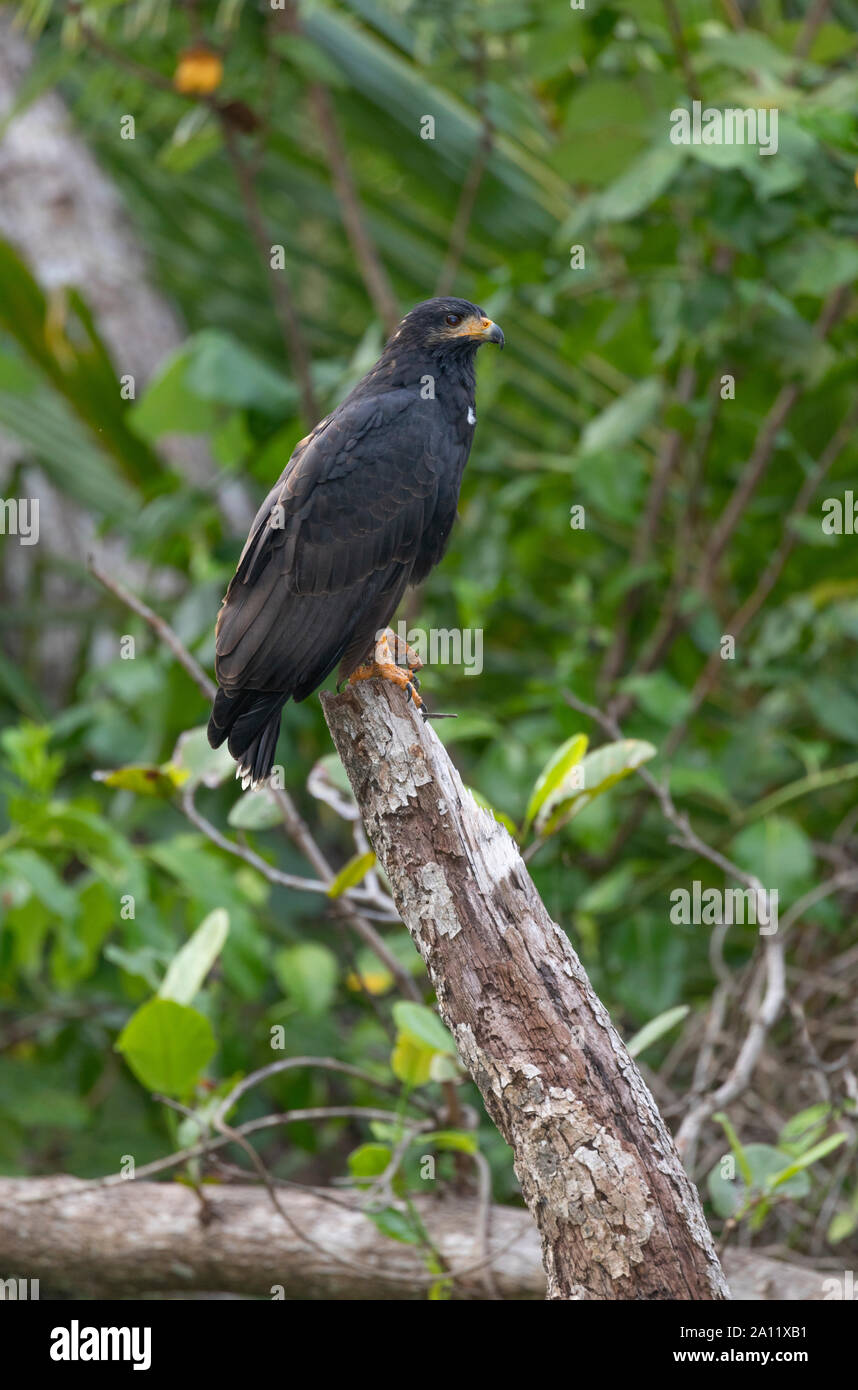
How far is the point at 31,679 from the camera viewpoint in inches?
236

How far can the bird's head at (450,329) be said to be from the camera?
334cm

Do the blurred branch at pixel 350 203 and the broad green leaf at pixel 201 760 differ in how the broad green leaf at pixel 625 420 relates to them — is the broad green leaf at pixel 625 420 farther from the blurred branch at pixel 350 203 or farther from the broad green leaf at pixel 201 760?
the broad green leaf at pixel 201 760

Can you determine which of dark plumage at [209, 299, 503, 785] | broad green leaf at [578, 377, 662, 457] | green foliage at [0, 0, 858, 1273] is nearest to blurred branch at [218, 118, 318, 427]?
green foliage at [0, 0, 858, 1273]

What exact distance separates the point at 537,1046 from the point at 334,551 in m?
1.18

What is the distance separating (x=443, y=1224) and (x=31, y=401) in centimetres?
339

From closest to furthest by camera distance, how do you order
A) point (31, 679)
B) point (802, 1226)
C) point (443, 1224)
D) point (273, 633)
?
point (273, 633) < point (443, 1224) < point (802, 1226) < point (31, 679)

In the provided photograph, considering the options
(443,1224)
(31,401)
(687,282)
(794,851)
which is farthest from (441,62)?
(443,1224)

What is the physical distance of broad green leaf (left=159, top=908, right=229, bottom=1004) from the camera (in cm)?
296

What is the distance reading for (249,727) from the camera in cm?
286

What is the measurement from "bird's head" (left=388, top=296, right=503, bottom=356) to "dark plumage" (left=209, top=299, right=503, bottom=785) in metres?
0.16

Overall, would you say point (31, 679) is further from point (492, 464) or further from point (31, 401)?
point (492, 464)

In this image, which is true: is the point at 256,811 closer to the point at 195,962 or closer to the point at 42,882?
the point at 195,962

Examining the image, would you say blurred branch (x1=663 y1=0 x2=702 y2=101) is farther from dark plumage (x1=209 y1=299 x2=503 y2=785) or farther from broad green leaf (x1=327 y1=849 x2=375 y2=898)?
broad green leaf (x1=327 y1=849 x2=375 y2=898)

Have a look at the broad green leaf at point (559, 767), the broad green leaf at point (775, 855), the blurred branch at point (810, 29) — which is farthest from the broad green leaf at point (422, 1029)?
the blurred branch at point (810, 29)
